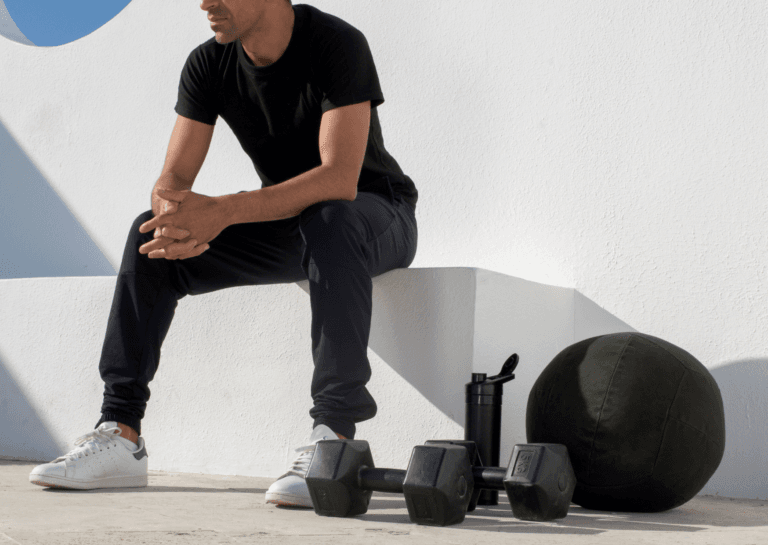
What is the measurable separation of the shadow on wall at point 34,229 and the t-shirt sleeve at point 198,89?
159 centimetres

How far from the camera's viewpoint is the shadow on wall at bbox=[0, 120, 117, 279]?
3576 mm

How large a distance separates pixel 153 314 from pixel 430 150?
1.23 m

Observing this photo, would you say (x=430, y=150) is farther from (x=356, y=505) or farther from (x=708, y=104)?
(x=356, y=505)

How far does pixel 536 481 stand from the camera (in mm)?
1365

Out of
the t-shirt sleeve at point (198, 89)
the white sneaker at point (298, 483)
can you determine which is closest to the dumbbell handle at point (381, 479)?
the white sneaker at point (298, 483)

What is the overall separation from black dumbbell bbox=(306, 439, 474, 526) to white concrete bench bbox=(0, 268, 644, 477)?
68 centimetres

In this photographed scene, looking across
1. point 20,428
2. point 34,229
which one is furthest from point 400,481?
point 34,229

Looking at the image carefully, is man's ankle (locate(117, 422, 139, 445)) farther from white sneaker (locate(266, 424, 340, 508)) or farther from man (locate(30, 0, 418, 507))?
white sneaker (locate(266, 424, 340, 508))

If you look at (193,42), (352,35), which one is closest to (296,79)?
(352,35)

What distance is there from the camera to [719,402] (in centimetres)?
166

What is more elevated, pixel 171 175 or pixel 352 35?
pixel 352 35

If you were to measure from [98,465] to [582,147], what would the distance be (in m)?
1.57

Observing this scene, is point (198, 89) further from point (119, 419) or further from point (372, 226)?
point (119, 419)

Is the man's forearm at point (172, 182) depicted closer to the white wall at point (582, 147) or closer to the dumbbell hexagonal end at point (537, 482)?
the white wall at point (582, 147)
